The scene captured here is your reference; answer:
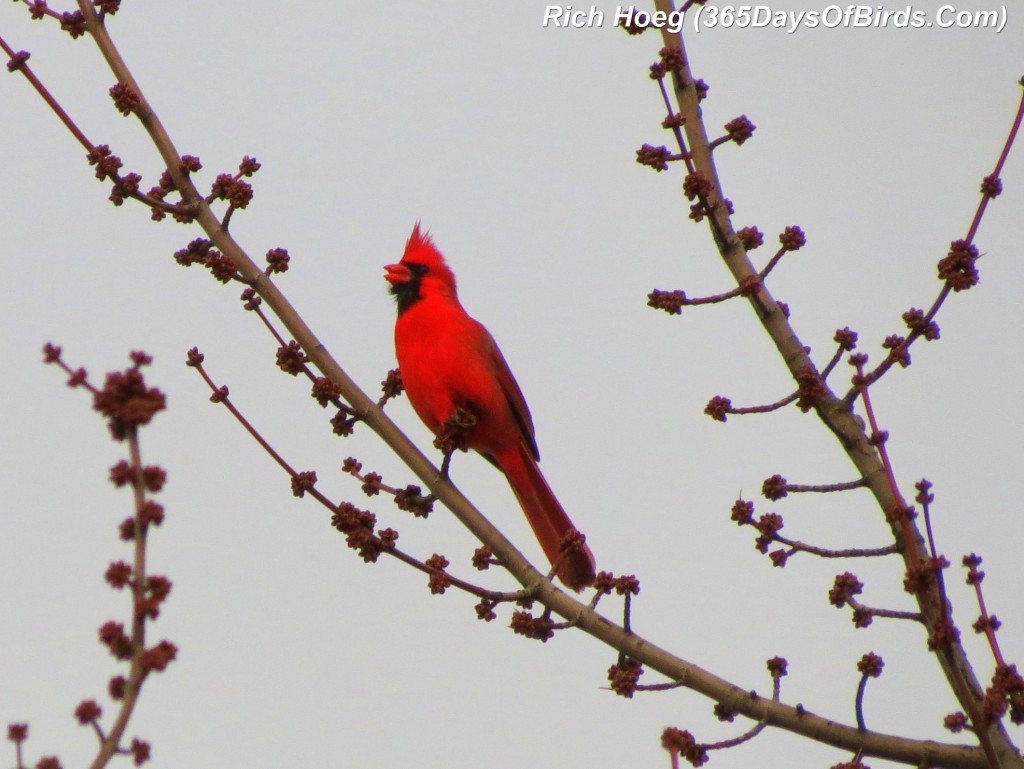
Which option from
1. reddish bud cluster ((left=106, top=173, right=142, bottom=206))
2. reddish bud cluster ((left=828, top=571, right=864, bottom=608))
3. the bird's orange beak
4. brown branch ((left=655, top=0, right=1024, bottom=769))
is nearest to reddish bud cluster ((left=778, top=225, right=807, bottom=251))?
brown branch ((left=655, top=0, right=1024, bottom=769))

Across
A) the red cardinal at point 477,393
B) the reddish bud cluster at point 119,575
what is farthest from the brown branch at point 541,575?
the reddish bud cluster at point 119,575

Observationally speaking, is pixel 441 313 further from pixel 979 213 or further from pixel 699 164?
pixel 979 213

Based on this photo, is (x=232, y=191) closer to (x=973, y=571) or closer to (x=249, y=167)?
(x=249, y=167)

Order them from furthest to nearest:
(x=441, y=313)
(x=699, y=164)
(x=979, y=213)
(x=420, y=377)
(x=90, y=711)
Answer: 1. (x=441, y=313)
2. (x=420, y=377)
3. (x=699, y=164)
4. (x=979, y=213)
5. (x=90, y=711)

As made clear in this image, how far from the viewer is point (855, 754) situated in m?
2.60

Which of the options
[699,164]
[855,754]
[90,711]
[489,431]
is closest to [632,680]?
[855,754]

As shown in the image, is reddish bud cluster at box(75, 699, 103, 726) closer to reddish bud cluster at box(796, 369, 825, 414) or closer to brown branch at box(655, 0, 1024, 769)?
brown branch at box(655, 0, 1024, 769)

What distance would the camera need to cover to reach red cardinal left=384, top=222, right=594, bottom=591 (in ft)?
14.2

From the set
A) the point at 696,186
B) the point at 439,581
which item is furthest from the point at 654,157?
the point at 439,581

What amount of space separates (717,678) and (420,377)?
6.17ft

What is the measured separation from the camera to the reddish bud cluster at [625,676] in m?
2.68

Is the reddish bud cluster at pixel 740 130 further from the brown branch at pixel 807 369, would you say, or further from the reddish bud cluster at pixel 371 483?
the reddish bud cluster at pixel 371 483

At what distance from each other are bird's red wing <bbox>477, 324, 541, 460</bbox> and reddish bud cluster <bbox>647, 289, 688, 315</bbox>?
173 cm

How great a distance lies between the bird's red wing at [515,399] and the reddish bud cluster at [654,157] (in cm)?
181
